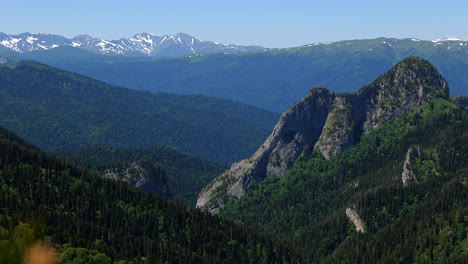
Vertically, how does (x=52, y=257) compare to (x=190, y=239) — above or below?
above

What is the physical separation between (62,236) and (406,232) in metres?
101

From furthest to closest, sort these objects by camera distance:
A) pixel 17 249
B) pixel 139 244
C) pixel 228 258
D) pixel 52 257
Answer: pixel 228 258, pixel 139 244, pixel 52 257, pixel 17 249

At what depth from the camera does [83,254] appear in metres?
146

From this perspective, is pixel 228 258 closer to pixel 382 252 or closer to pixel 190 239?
pixel 190 239

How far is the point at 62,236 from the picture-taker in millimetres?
154500

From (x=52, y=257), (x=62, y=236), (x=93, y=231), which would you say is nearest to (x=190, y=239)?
(x=93, y=231)

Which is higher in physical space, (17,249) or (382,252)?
(17,249)

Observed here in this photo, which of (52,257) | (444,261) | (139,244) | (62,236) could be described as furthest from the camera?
(139,244)

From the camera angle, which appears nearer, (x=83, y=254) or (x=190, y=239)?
(x=83, y=254)

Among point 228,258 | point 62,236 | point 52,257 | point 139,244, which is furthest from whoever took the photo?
point 228,258

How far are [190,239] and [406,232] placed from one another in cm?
6447

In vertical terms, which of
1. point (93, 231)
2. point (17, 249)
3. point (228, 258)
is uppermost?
point (17, 249)

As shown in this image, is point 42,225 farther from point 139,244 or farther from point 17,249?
point 17,249

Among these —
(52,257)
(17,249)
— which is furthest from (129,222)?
(17,249)
